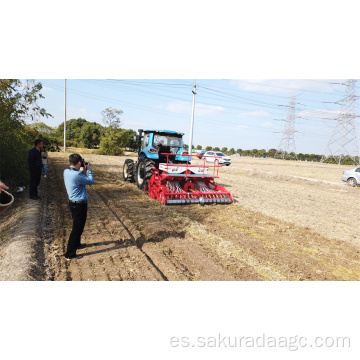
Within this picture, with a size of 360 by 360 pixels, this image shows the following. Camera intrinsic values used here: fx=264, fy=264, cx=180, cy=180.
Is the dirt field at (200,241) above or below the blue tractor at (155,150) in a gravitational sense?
below

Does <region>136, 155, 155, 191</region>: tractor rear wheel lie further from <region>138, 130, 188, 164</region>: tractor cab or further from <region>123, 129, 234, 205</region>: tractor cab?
<region>138, 130, 188, 164</region>: tractor cab

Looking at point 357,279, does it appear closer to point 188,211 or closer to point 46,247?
point 188,211

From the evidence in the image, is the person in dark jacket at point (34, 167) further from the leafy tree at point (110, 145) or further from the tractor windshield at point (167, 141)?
the leafy tree at point (110, 145)

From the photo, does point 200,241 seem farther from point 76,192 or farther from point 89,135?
point 89,135

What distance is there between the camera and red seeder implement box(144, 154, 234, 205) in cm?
757

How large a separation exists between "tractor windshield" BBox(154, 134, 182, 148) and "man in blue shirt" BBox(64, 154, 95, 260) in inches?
204

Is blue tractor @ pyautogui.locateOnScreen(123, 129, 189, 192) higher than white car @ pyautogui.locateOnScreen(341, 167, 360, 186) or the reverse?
A: higher

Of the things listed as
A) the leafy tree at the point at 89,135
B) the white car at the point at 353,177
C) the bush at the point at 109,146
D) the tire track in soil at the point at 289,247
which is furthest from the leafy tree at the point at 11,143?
the leafy tree at the point at 89,135

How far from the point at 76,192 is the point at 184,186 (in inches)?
174

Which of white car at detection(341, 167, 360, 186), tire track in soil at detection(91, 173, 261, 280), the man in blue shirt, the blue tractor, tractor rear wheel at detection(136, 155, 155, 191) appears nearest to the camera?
tire track in soil at detection(91, 173, 261, 280)

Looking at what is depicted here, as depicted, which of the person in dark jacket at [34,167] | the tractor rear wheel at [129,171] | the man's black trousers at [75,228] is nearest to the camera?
the man's black trousers at [75,228]

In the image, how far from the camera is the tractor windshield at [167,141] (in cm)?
918

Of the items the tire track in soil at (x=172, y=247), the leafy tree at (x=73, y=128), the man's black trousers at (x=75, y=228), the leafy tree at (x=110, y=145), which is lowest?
the tire track in soil at (x=172, y=247)

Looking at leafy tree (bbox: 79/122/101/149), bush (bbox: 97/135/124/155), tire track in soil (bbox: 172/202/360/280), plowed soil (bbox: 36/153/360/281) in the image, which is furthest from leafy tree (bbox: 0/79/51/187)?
leafy tree (bbox: 79/122/101/149)
